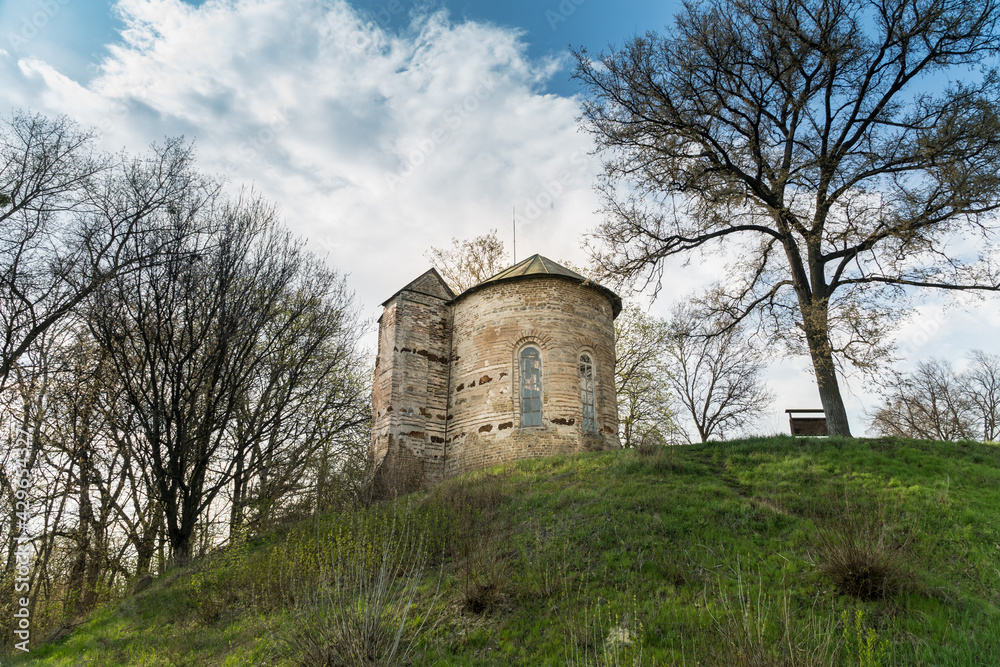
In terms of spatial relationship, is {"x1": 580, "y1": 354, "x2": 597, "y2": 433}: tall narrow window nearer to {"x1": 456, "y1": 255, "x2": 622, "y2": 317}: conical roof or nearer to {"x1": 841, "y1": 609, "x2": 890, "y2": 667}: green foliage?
{"x1": 456, "y1": 255, "x2": 622, "y2": 317}: conical roof

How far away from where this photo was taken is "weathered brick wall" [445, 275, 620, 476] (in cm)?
1534

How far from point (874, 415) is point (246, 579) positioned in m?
31.9

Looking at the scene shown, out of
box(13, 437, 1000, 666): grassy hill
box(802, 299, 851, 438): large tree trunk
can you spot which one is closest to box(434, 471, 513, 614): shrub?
box(13, 437, 1000, 666): grassy hill

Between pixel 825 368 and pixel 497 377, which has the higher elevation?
pixel 497 377

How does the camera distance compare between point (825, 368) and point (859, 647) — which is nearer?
point (859, 647)

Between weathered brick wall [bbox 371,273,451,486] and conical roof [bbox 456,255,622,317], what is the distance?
131 centimetres

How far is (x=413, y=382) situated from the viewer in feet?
55.8

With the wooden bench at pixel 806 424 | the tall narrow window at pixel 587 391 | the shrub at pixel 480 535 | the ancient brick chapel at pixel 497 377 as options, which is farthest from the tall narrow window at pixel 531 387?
the wooden bench at pixel 806 424

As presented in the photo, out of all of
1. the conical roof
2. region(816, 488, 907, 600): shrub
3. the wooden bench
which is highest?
the conical roof

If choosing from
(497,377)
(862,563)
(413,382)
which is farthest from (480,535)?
(413,382)

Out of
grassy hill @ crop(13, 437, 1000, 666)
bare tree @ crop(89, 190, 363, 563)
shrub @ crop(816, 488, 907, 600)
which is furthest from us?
bare tree @ crop(89, 190, 363, 563)

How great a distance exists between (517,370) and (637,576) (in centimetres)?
954

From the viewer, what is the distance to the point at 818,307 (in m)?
13.5

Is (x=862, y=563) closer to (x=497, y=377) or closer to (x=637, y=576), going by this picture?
(x=637, y=576)
